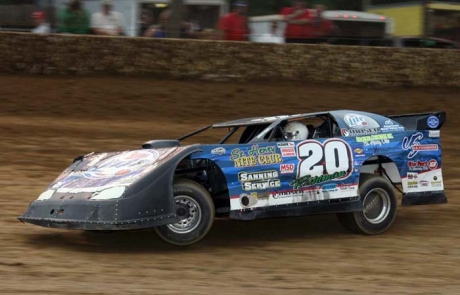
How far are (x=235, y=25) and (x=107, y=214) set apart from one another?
978cm

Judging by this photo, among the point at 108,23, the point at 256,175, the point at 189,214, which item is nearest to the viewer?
the point at 189,214

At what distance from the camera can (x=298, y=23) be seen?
17.1 m

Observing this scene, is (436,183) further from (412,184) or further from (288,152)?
(288,152)

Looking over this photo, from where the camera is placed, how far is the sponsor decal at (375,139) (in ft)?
29.8

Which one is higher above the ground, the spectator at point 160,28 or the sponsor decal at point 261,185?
the spectator at point 160,28

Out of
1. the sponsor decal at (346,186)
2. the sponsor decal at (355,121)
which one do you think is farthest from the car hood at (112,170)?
the sponsor decal at (355,121)

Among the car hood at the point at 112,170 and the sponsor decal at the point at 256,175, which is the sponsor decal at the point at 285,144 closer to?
the sponsor decal at the point at 256,175

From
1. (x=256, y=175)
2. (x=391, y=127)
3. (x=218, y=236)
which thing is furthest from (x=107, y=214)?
(x=391, y=127)

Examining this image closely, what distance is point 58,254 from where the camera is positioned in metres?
7.88

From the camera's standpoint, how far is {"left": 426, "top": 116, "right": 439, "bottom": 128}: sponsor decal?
31.3 feet

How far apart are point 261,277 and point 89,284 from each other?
1.40 metres

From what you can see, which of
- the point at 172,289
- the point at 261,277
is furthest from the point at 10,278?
the point at 261,277

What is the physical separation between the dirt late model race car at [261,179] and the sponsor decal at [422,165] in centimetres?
1

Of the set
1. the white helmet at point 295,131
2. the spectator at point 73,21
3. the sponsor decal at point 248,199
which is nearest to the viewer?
the sponsor decal at point 248,199
